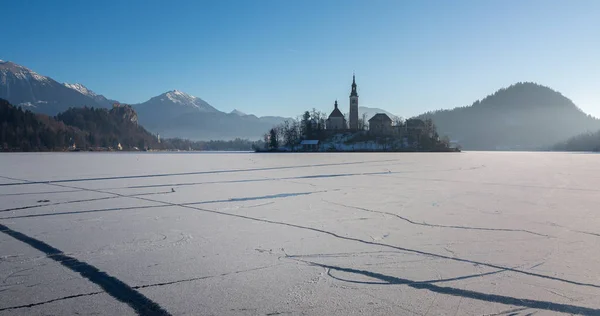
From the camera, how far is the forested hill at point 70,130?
107m

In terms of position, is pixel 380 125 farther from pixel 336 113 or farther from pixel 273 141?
pixel 273 141

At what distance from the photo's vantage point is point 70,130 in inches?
5241

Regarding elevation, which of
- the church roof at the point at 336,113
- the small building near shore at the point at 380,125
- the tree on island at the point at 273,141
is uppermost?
the church roof at the point at 336,113

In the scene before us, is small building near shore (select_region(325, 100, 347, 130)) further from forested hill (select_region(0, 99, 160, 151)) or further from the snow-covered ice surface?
the snow-covered ice surface

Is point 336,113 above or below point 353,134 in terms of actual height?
above

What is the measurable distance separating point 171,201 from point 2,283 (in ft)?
17.8

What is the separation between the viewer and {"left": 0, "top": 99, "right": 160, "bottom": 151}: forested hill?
10669cm

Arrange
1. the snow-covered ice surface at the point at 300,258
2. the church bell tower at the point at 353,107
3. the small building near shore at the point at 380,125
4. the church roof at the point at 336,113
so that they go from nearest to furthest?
the snow-covered ice surface at the point at 300,258 → the small building near shore at the point at 380,125 → the church bell tower at the point at 353,107 → the church roof at the point at 336,113

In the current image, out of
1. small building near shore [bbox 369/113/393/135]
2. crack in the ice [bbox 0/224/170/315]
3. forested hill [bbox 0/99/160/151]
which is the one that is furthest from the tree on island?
crack in the ice [bbox 0/224/170/315]

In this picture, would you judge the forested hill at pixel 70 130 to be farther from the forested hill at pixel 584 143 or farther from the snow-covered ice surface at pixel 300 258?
the forested hill at pixel 584 143

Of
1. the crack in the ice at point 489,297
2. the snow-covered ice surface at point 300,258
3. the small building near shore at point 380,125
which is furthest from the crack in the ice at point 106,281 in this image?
the small building near shore at point 380,125

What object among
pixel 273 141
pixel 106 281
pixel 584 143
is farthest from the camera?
pixel 584 143

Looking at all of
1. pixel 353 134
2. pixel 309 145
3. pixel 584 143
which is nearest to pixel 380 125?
pixel 353 134

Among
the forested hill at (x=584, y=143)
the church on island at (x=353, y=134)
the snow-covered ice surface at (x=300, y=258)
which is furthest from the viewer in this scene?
the forested hill at (x=584, y=143)
